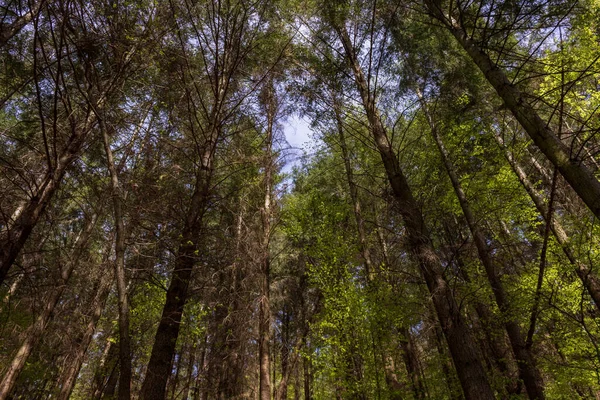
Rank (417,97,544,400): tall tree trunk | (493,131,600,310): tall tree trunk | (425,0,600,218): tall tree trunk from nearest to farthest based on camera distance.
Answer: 1. (425,0,600,218): tall tree trunk
2. (417,97,544,400): tall tree trunk
3. (493,131,600,310): tall tree trunk

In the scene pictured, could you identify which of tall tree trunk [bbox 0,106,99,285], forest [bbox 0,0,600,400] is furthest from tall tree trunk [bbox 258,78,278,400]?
tall tree trunk [bbox 0,106,99,285]

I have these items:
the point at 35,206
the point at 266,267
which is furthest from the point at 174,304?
the point at 266,267

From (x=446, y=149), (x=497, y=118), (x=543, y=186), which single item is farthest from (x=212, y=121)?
(x=543, y=186)

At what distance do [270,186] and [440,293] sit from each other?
6807 millimetres

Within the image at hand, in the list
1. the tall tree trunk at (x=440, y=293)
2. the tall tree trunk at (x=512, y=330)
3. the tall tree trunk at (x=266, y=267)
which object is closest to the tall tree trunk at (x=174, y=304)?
the tall tree trunk at (x=440, y=293)

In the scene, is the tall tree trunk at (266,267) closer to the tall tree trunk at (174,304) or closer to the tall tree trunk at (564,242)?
the tall tree trunk at (174,304)

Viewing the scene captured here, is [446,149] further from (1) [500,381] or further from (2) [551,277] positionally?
(1) [500,381]

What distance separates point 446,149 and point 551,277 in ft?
16.1

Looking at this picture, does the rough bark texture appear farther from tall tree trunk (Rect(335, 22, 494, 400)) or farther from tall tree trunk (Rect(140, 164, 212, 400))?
tall tree trunk (Rect(335, 22, 494, 400))

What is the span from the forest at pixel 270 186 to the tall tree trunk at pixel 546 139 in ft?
0.06

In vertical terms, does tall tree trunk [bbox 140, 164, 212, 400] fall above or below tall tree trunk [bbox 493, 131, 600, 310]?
below

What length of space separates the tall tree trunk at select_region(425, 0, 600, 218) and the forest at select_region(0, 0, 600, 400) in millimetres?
19

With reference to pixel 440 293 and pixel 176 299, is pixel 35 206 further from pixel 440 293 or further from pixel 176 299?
pixel 440 293

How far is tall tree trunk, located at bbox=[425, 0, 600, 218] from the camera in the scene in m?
3.07
